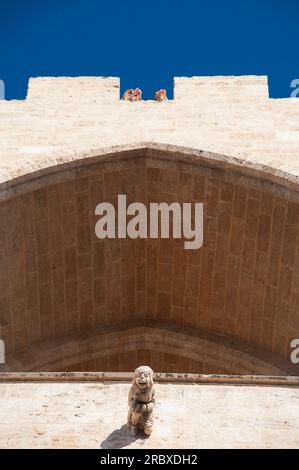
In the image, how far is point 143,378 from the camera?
10.4 m

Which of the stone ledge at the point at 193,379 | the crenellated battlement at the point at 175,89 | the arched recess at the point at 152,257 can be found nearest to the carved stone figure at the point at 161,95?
the crenellated battlement at the point at 175,89

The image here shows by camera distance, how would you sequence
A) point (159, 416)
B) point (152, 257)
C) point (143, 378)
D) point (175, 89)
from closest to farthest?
1. point (143, 378)
2. point (159, 416)
3. point (152, 257)
4. point (175, 89)

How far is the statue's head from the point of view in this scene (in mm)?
10414

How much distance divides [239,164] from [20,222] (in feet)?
9.82

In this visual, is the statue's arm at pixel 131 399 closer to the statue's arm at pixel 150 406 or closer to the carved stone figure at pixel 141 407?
the carved stone figure at pixel 141 407

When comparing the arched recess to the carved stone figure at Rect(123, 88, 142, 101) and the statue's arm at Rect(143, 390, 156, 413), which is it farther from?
A: the statue's arm at Rect(143, 390, 156, 413)

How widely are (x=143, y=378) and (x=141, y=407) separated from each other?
0.32m

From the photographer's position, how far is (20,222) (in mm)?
14578

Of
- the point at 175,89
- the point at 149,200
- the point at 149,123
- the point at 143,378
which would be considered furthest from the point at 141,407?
the point at 175,89

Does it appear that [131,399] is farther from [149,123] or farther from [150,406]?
[149,123]

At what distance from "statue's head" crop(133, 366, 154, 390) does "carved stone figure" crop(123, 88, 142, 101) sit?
23.6 feet
